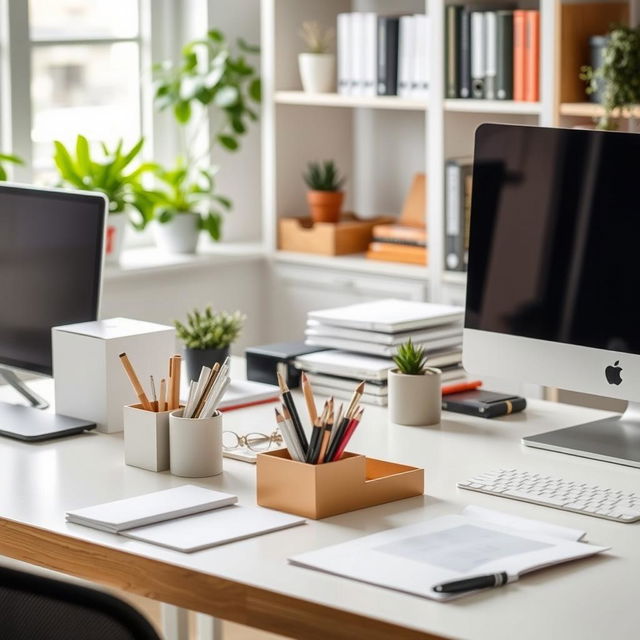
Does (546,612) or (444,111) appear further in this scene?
(444,111)

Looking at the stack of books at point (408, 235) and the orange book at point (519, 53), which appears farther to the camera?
the stack of books at point (408, 235)

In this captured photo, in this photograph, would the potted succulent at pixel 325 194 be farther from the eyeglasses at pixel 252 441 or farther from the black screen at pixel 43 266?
the eyeglasses at pixel 252 441

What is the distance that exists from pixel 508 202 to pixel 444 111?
1.88m

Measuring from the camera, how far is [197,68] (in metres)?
4.50

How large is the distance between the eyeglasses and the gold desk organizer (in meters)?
0.29

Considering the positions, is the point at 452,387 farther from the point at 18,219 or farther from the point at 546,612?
the point at 546,612

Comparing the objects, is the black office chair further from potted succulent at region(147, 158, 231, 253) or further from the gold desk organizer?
potted succulent at region(147, 158, 231, 253)

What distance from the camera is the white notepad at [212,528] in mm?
1640

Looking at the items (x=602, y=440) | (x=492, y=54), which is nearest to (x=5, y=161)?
(x=492, y=54)

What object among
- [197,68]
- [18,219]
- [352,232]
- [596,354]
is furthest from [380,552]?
[197,68]

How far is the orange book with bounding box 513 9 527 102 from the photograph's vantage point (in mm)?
3814

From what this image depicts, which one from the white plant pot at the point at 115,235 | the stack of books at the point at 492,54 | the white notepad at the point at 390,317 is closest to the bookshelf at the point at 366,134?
the stack of books at the point at 492,54

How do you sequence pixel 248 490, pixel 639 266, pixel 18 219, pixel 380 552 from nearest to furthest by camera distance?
1. pixel 380 552
2. pixel 248 490
3. pixel 639 266
4. pixel 18 219

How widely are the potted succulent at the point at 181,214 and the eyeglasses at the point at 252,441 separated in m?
2.27
